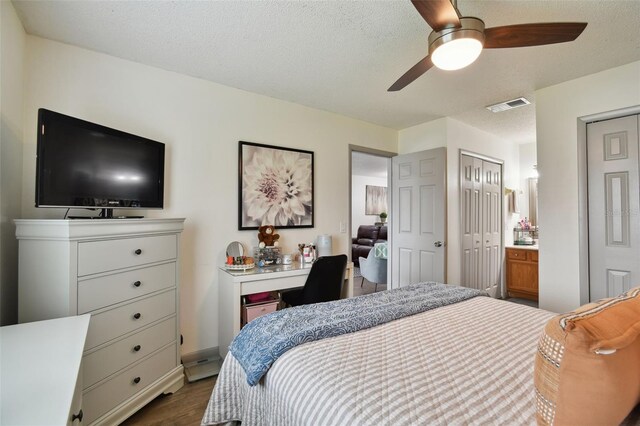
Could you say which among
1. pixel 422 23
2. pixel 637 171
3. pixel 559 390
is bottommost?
pixel 559 390

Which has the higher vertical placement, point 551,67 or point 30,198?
point 551,67

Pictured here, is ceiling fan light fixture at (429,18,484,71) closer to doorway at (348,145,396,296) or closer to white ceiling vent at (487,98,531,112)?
white ceiling vent at (487,98,531,112)

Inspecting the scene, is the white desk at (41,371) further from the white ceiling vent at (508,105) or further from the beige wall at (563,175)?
the white ceiling vent at (508,105)

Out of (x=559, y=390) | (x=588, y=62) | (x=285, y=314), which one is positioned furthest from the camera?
(x=588, y=62)

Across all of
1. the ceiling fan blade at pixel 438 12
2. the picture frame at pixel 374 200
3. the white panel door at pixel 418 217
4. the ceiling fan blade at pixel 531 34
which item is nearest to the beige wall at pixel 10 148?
the ceiling fan blade at pixel 438 12

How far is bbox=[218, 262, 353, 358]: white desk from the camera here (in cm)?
226

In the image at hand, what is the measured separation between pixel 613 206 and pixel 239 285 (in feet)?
10.5

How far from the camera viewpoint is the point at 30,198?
1839 mm

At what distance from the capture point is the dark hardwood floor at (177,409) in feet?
5.81

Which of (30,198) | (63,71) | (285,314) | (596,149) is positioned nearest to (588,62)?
(596,149)

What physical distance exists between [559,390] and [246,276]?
201 cm

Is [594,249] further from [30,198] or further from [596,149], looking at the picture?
[30,198]

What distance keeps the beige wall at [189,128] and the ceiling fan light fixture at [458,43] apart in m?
1.85

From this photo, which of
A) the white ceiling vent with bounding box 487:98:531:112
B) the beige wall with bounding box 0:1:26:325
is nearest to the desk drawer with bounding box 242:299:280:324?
the beige wall with bounding box 0:1:26:325
